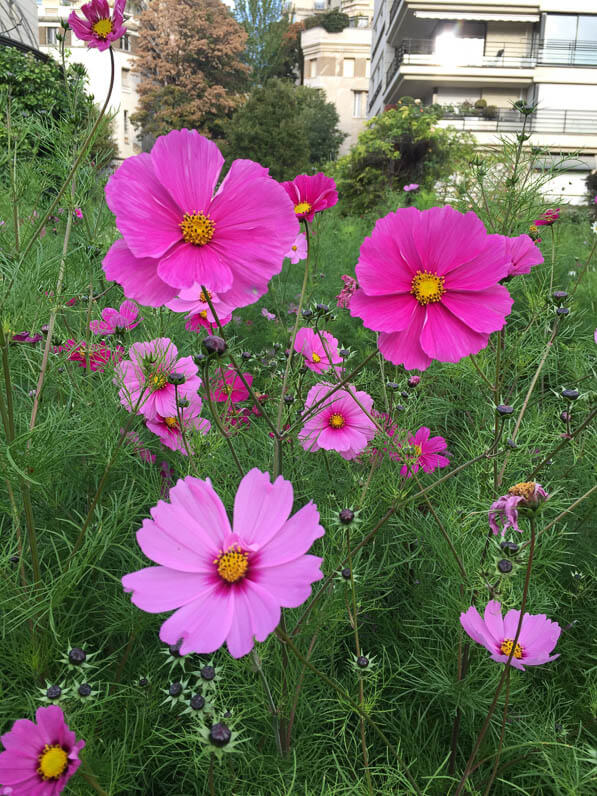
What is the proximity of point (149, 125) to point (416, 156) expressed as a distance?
1152 centimetres

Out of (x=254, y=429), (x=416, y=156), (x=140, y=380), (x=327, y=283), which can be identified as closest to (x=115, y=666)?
(x=140, y=380)

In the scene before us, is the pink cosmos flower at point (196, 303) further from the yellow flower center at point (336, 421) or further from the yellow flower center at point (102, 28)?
the yellow flower center at point (102, 28)

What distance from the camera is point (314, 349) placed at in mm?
1203

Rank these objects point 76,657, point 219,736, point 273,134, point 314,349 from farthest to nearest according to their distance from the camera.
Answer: point 273,134
point 314,349
point 76,657
point 219,736

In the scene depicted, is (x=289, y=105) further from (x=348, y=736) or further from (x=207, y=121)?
Result: (x=348, y=736)

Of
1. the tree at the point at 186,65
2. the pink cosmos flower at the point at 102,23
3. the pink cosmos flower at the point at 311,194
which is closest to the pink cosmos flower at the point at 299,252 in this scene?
the pink cosmos flower at the point at 311,194

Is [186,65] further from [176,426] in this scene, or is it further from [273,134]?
[176,426]

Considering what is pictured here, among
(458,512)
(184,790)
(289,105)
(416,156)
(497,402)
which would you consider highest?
(289,105)

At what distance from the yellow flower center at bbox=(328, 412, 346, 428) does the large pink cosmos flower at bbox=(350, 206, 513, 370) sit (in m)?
0.44

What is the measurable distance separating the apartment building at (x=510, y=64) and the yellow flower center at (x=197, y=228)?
44.9 ft

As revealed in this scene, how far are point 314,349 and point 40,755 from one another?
85cm

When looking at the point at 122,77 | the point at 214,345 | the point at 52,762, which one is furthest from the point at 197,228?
the point at 122,77

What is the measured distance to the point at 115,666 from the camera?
0.88 metres

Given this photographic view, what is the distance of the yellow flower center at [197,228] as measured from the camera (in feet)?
1.82
